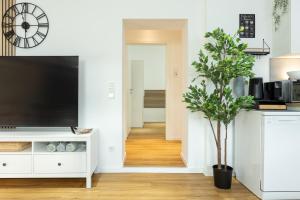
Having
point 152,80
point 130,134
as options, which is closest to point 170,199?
point 130,134

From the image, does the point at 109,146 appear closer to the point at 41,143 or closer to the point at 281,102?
the point at 41,143

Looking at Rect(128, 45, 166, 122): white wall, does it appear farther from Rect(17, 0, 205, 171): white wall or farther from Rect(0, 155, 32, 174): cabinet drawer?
Rect(0, 155, 32, 174): cabinet drawer

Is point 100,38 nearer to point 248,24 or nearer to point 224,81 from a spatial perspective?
point 224,81

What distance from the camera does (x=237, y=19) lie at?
3219mm

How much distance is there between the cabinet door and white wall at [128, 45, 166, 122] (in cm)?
578

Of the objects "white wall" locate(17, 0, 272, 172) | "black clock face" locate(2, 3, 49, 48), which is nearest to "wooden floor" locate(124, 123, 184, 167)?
"white wall" locate(17, 0, 272, 172)

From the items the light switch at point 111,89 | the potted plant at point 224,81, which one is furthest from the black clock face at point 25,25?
the potted plant at point 224,81

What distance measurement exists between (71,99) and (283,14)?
278cm

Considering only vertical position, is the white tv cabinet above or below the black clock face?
below

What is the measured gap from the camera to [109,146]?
130 inches

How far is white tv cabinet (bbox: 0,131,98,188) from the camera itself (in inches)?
109

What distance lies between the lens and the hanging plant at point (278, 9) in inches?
114

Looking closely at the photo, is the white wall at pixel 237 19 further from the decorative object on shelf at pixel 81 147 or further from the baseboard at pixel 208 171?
the decorative object on shelf at pixel 81 147

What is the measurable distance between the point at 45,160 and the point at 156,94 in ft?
18.6
